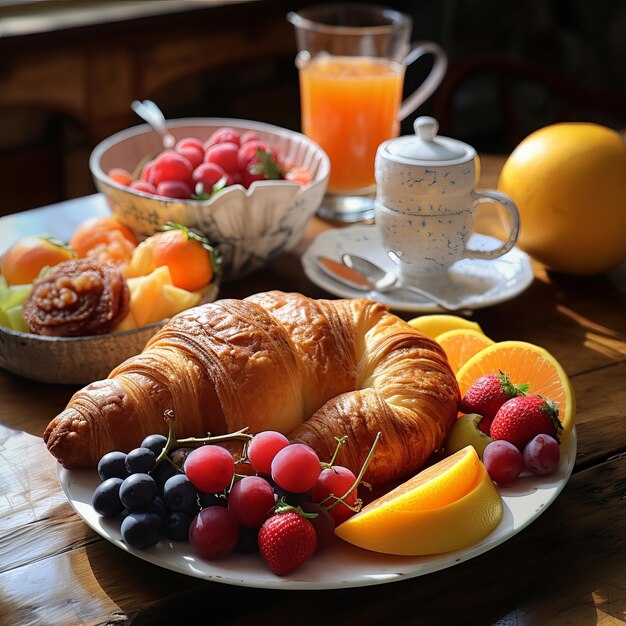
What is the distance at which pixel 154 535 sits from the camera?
67 centimetres

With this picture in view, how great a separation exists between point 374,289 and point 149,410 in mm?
489

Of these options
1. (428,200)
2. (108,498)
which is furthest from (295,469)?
(428,200)

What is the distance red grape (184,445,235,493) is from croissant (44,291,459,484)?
10cm

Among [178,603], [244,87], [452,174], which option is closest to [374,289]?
[452,174]

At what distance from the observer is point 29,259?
3.66ft

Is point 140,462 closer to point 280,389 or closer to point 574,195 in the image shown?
point 280,389

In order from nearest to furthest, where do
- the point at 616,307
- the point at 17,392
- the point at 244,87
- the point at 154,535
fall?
the point at 154,535 → the point at 17,392 → the point at 616,307 → the point at 244,87

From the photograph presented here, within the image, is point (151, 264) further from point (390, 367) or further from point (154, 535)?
point (154, 535)

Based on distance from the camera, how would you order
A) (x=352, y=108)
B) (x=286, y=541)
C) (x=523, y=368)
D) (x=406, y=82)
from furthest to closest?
(x=406, y=82) < (x=352, y=108) < (x=523, y=368) < (x=286, y=541)

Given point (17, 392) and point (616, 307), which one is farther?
point (616, 307)

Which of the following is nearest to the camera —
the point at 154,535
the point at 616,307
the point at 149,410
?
the point at 154,535

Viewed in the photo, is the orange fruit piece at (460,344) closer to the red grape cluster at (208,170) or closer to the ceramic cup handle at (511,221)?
the ceramic cup handle at (511,221)

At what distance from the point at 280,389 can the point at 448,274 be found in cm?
50

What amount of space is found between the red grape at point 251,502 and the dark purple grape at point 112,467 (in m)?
0.10
